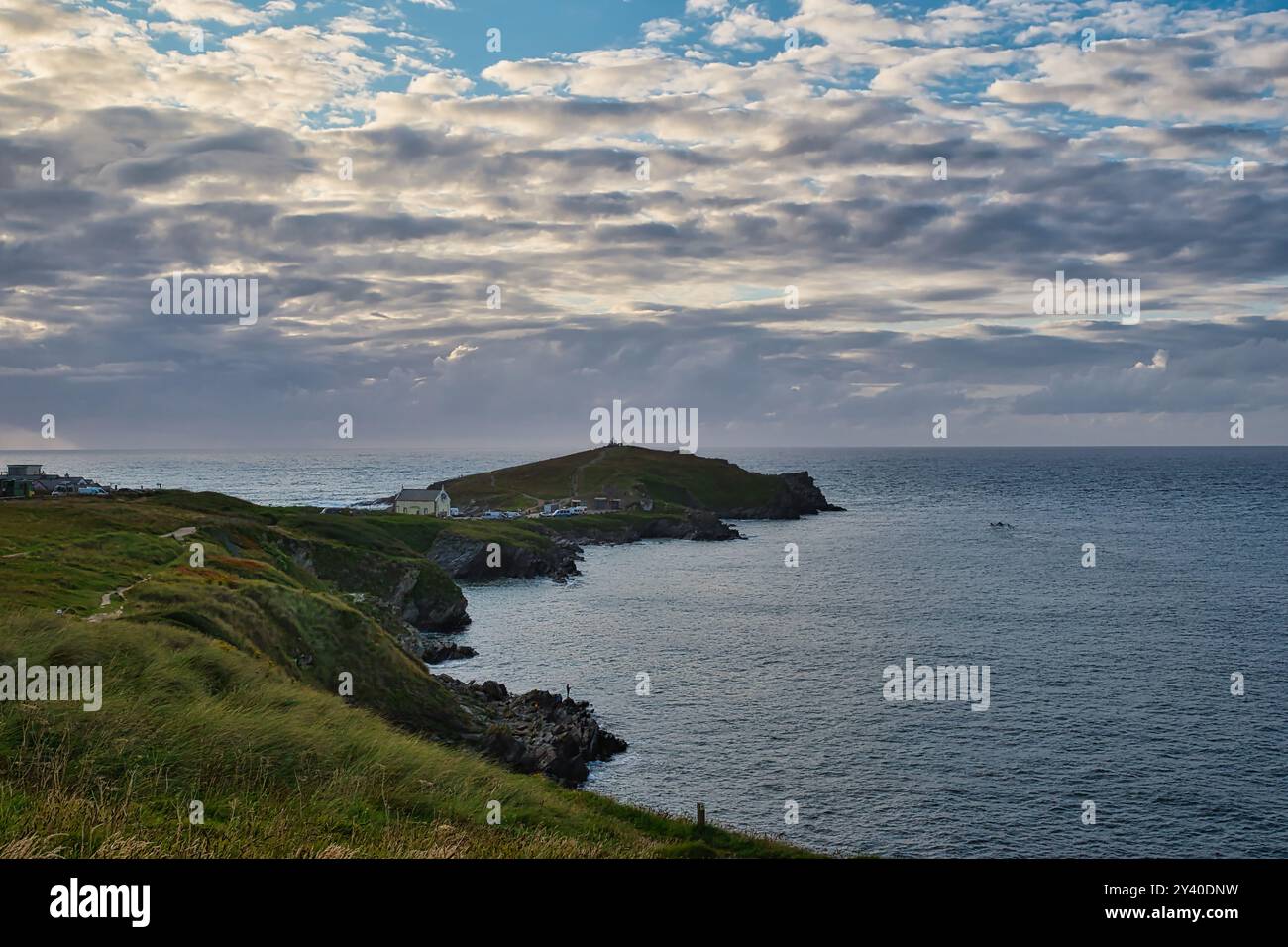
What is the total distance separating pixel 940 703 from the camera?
6694 centimetres

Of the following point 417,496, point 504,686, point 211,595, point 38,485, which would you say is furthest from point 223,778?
point 417,496

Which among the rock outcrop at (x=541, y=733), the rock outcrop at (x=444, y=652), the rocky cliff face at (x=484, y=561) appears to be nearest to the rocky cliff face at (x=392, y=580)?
the rock outcrop at (x=444, y=652)

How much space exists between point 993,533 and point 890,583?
238ft

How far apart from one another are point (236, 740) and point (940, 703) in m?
57.2

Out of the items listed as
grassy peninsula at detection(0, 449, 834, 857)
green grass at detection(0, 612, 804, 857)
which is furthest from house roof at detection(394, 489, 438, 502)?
green grass at detection(0, 612, 804, 857)

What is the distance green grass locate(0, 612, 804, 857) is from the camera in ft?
47.9

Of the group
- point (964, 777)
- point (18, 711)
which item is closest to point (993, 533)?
point (964, 777)

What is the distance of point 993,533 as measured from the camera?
186 m

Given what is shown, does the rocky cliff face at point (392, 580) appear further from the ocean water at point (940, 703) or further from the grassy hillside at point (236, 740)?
the grassy hillside at point (236, 740)

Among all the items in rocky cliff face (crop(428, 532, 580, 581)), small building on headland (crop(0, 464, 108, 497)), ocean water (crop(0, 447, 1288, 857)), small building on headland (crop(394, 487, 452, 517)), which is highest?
small building on headland (crop(0, 464, 108, 497))

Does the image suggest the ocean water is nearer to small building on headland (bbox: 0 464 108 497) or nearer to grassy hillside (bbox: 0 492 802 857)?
grassy hillside (bbox: 0 492 802 857)

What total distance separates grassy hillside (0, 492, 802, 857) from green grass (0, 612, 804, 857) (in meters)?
0.06

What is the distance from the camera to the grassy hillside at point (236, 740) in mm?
15703
